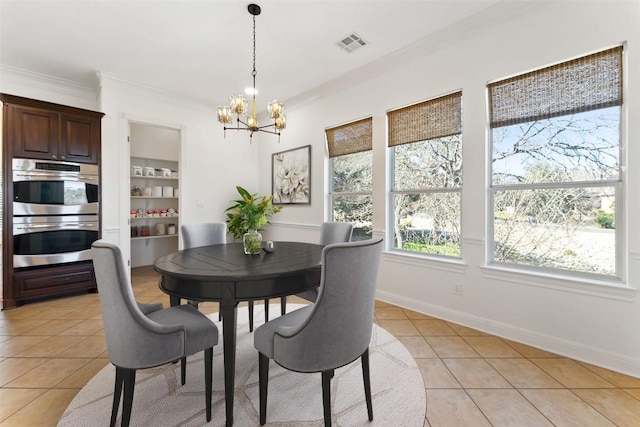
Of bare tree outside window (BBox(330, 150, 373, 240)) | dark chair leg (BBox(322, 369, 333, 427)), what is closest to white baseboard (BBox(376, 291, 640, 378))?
bare tree outside window (BBox(330, 150, 373, 240))

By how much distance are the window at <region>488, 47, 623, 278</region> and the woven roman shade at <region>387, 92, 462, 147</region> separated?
336 millimetres

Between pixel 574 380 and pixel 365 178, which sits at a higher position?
pixel 365 178

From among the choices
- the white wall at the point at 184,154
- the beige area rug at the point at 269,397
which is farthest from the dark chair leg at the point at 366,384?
the white wall at the point at 184,154

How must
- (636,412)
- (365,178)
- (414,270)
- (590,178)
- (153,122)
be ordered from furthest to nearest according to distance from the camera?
(153,122) → (365,178) → (414,270) → (590,178) → (636,412)

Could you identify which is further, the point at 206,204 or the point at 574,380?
the point at 206,204

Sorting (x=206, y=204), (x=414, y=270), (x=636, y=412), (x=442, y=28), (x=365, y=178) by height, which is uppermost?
(x=442, y=28)

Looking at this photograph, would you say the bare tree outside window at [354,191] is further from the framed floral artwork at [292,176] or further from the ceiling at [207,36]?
the ceiling at [207,36]

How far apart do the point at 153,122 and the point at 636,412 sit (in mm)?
5617

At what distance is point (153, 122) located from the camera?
4.29 meters

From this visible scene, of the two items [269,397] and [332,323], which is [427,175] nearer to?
[332,323]

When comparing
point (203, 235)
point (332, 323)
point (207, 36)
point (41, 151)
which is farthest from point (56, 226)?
point (332, 323)

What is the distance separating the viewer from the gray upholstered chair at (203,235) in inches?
107

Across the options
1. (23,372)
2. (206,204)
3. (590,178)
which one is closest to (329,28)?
(590,178)

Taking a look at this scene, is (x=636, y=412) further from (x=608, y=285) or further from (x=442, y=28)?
(x=442, y=28)
